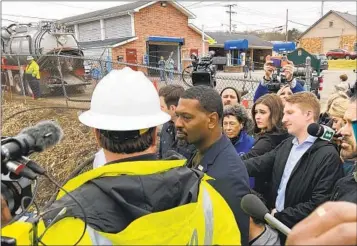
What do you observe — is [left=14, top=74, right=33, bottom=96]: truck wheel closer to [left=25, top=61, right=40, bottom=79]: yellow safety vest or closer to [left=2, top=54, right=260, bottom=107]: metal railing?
[left=2, top=54, right=260, bottom=107]: metal railing

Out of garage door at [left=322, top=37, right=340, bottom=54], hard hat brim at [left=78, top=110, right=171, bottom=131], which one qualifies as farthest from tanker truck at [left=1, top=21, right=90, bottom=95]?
garage door at [left=322, top=37, right=340, bottom=54]

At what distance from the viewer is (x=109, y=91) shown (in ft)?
5.19

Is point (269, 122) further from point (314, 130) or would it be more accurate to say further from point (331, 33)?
point (331, 33)

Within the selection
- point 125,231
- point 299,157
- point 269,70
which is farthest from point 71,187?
point 269,70

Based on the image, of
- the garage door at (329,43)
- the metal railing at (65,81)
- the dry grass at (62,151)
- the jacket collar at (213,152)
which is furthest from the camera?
the garage door at (329,43)

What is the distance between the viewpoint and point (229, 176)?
204 cm

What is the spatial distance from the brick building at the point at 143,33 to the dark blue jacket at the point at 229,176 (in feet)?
73.0

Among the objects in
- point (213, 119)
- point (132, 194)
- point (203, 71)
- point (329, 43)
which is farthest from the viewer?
point (329, 43)

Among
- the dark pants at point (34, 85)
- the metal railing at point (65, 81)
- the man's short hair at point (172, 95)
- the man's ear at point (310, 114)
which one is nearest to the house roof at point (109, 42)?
the metal railing at point (65, 81)

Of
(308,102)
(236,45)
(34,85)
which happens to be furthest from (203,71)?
(236,45)

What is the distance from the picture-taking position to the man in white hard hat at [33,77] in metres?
11.6

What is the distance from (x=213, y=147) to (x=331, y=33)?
1556 inches

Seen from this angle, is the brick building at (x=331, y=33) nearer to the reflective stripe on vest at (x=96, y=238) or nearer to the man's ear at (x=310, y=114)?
the man's ear at (x=310, y=114)

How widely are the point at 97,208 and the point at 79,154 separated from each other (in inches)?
209
